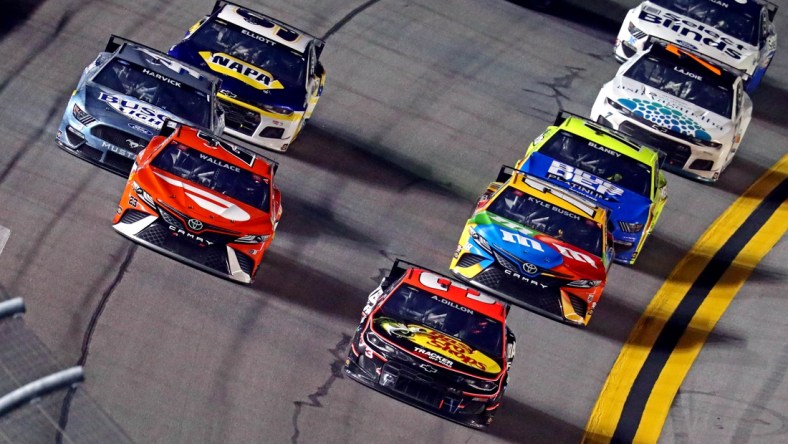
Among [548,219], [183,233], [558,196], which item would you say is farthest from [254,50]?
[548,219]

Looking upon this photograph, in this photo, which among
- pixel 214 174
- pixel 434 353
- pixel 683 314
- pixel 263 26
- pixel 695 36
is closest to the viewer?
pixel 434 353

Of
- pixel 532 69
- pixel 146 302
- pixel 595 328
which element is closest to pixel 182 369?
pixel 146 302

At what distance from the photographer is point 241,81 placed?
2105 cm

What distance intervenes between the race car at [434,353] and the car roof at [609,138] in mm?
5218

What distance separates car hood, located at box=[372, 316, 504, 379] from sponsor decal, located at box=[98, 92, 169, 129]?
183 inches

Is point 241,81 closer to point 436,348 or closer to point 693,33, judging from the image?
point 436,348

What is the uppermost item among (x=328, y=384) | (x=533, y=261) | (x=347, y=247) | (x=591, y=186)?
(x=533, y=261)

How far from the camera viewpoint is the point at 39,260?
17625 mm

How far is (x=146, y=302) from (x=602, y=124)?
8995 millimetres

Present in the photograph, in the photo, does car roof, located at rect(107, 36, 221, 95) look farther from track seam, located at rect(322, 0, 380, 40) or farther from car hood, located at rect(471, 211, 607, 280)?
track seam, located at rect(322, 0, 380, 40)

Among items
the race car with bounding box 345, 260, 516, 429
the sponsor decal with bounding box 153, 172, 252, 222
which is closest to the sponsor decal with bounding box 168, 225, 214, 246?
the sponsor decal with bounding box 153, 172, 252, 222

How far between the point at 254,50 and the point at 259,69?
1.62 feet

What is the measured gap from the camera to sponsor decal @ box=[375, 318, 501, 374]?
53.6ft

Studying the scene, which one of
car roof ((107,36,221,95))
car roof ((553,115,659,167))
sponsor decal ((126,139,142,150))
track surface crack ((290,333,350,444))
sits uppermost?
car roof ((107,36,221,95))
